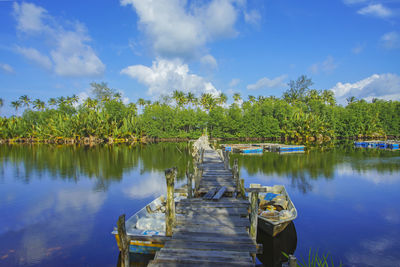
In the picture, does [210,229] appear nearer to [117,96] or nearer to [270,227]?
[270,227]

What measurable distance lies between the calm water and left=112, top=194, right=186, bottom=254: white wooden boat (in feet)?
5.40

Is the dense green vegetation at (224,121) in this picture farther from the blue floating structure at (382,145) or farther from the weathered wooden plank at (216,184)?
the weathered wooden plank at (216,184)

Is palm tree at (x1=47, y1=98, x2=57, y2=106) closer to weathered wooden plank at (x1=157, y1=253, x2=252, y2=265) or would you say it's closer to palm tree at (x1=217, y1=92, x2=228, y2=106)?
palm tree at (x1=217, y1=92, x2=228, y2=106)

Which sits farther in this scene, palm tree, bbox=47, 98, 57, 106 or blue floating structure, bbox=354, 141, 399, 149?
palm tree, bbox=47, 98, 57, 106

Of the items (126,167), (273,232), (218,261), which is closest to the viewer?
(218,261)

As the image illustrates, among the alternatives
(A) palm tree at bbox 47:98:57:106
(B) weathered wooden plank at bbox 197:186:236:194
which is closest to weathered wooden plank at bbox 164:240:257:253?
(B) weathered wooden plank at bbox 197:186:236:194

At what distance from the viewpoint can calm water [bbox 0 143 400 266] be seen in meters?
10.4

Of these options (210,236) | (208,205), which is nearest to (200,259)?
(210,236)

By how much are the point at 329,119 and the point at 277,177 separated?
72786mm

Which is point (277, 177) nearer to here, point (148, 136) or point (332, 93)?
point (148, 136)

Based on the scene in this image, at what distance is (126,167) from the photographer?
3072cm

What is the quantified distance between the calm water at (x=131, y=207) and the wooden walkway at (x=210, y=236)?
12.4 ft

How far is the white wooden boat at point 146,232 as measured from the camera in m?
7.48

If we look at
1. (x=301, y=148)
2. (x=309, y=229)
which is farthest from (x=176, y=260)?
(x=301, y=148)
